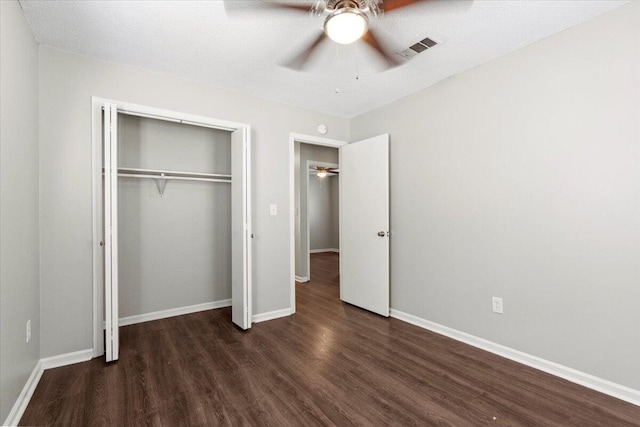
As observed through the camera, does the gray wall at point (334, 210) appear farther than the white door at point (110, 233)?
Yes

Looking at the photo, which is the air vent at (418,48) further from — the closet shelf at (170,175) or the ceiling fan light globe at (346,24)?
the closet shelf at (170,175)

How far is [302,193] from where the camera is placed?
5469mm

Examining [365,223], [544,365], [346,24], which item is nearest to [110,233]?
[346,24]

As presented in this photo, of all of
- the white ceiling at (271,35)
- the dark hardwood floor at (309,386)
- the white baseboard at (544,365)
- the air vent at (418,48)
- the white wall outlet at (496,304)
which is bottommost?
the dark hardwood floor at (309,386)

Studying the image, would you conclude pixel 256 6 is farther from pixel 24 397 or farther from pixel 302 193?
pixel 302 193

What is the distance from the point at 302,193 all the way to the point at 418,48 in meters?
3.38

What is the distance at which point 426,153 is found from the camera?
3.23m

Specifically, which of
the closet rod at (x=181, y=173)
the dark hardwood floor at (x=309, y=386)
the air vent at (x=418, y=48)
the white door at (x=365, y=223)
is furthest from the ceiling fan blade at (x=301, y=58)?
the dark hardwood floor at (x=309, y=386)

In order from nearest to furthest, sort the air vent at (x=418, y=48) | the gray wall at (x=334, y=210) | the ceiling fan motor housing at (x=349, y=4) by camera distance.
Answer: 1. the ceiling fan motor housing at (x=349, y=4)
2. the air vent at (x=418, y=48)
3. the gray wall at (x=334, y=210)

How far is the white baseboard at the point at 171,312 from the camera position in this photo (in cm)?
332

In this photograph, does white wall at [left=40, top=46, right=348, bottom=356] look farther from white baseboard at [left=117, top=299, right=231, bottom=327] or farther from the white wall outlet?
the white wall outlet

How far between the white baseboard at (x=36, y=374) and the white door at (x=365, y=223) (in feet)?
9.02

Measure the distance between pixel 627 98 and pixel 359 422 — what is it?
262 cm

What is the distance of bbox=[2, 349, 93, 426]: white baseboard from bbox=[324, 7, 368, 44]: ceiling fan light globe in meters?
2.76
